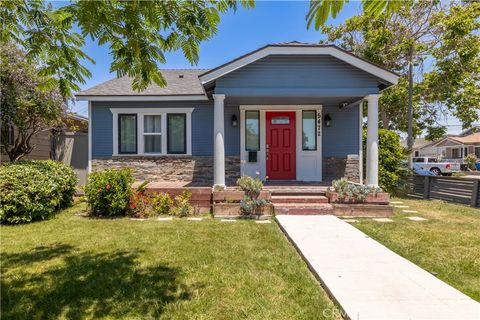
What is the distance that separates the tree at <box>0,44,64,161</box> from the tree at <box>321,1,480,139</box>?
14.3 metres

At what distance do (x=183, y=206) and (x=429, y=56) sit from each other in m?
14.5

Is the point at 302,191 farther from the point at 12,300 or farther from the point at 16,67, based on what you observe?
the point at 16,67

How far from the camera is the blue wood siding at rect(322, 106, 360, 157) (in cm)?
994

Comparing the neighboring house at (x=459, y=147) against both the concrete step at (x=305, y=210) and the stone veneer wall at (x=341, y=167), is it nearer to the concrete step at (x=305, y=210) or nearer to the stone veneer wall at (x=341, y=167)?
the stone veneer wall at (x=341, y=167)

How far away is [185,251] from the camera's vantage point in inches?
172

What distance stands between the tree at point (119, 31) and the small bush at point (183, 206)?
Answer: 176 inches

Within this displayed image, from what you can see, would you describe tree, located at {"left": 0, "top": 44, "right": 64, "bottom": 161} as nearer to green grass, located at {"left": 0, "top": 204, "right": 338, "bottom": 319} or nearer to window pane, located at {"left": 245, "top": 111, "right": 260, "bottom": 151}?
green grass, located at {"left": 0, "top": 204, "right": 338, "bottom": 319}

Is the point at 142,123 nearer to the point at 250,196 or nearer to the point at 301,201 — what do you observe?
the point at 250,196

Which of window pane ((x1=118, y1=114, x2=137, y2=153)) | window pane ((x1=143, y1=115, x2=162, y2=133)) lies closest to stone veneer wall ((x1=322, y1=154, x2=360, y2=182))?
window pane ((x1=143, y1=115, x2=162, y2=133))

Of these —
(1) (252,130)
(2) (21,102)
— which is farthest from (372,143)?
(2) (21,102)

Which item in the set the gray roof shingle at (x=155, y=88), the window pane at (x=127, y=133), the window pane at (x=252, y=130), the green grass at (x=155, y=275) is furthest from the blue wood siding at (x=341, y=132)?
the window pane at (x=127, y=133)

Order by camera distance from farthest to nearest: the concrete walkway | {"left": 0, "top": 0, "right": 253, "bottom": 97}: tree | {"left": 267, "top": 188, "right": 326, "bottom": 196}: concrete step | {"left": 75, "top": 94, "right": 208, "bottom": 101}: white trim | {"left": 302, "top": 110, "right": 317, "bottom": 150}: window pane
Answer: {"left": 302, "top": 110, "right": 317, "bottom": 150}: window pane < {"left": 75, "top": 94, "right": 208, "bottom": 101}: white trim < {"left": 267, "top": 188, "right": 326, "bottom": 196}: concrete step < the concrete walkway < {"left": 0, "top": 0, "right": 253, "bottom": 97}: tree

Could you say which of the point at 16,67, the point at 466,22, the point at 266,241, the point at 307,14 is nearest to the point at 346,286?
the point at 266,241

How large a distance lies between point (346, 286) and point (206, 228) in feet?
10.7
